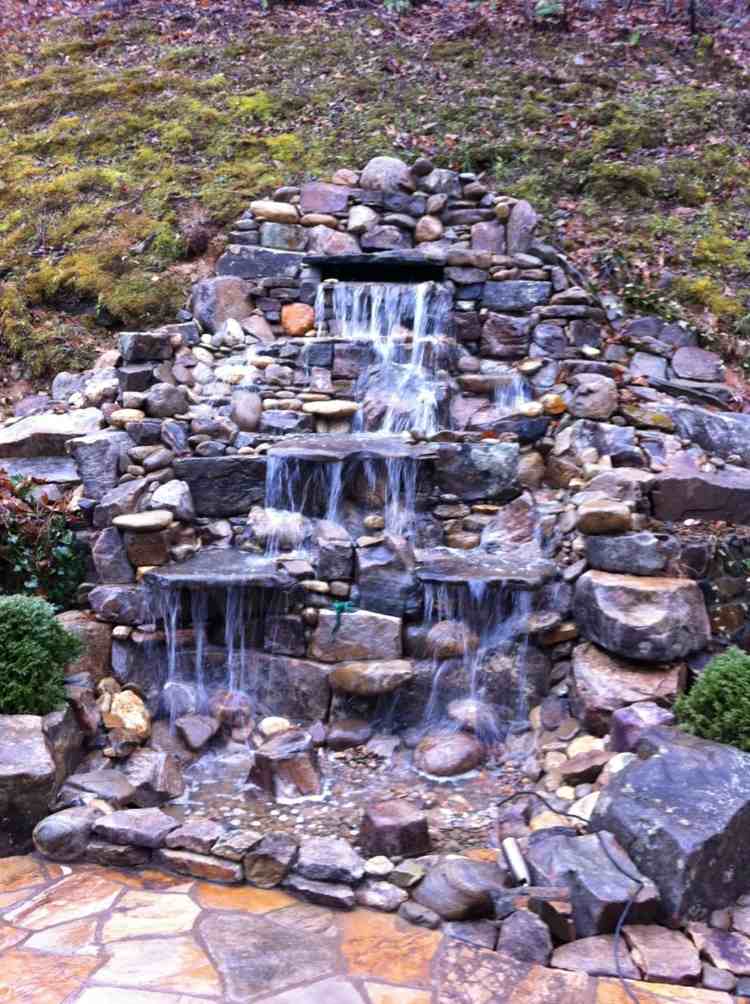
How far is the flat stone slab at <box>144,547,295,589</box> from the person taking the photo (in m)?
5.02

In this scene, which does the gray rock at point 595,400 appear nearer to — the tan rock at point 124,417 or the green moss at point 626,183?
the tan rock at point 124,417

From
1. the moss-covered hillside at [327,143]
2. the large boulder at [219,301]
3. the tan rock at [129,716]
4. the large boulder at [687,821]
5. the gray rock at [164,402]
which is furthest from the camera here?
the moss-covered hillside at [327,143]

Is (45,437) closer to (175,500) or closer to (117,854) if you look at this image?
(175,500)

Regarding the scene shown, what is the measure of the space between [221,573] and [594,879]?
2959mm

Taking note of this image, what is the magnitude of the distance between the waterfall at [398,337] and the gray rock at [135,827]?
3.53 metres

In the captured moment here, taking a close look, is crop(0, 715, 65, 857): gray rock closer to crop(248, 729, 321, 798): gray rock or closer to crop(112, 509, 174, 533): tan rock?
crop(248, 729, 321, 798): gray rock

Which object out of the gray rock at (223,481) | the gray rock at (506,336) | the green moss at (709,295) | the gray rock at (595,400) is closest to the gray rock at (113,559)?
the gray rock at (223,481)

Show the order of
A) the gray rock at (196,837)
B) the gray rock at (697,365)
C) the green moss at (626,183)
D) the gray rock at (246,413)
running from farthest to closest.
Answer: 1. the green moss at (626,183)
2. the gray rock at (697,365)
3. the gray rock at (246,413)
4. the gray rock at (196,837)

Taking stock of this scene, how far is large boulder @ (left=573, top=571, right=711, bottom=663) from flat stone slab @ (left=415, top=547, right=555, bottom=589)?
1.33ft

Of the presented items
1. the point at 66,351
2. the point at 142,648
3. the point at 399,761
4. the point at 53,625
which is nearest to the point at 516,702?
the point at 399,761

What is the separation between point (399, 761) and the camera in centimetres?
474

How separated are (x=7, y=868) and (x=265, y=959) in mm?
1414

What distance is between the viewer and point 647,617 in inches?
178

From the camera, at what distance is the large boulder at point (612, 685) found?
443 cm
